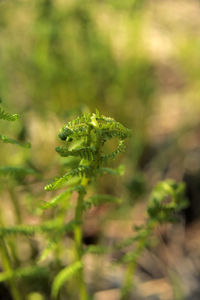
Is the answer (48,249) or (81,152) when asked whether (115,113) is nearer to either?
(48,249)

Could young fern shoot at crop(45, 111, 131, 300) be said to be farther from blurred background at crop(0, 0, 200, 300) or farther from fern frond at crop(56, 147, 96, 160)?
blurred background at crop(0, 0, 200, 300)

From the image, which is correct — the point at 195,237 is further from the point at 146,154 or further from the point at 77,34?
the point at 77,34

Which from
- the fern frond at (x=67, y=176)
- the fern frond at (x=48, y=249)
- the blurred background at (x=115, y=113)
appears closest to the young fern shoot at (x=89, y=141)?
the fern frond at (x=67, y=176)

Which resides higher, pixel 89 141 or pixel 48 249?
pixel 89 141

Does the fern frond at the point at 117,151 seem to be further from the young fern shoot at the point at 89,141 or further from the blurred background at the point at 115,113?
the blurred background at the point at 115,113

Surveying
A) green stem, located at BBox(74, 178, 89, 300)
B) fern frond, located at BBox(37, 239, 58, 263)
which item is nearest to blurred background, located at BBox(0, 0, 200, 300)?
green stem, located at BBox(74, 178, 89, 300)

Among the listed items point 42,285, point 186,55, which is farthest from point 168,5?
point 42,285

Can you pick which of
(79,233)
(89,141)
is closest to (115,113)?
(79,233)

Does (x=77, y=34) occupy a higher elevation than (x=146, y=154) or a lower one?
higher
